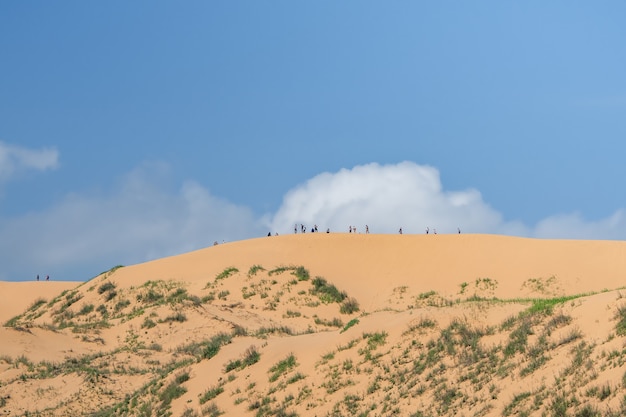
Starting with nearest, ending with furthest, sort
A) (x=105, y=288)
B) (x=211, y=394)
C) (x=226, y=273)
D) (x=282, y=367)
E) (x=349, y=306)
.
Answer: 1. (x=282, y=367)
2. (x=211, y=394)
3. (x=349, y=306)
4. (x=105, y=288)
5. (x=226, y=273)

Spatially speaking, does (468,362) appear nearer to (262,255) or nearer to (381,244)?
(262,255)

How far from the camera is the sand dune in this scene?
66.6 ft

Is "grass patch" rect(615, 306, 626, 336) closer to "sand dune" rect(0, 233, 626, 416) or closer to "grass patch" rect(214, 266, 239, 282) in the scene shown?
"sand dune" rect(0, 233, 626, 416)

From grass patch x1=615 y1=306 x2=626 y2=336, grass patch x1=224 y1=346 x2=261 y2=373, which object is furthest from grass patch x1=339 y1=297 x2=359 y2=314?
grass patch x1=615 y1=306 x2=626 y2=336

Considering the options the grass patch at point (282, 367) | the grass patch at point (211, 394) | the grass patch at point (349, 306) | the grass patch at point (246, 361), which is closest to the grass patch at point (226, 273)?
the grass patch at point (349, 306)

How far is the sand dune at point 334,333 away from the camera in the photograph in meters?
20.3

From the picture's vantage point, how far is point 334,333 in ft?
93.3

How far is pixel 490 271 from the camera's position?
6028 cm

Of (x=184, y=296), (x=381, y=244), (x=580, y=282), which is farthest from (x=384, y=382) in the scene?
(x=381, y=244)

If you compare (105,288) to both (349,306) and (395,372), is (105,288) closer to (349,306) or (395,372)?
(349,306)

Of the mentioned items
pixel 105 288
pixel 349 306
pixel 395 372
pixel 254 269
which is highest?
pixel 254 269

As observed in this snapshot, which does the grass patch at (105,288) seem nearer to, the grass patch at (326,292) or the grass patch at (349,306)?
the grass patch at (326,292)

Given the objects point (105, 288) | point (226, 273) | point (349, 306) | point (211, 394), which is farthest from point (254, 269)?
point (211, 394)

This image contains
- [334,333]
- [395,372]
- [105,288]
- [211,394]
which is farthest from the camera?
[105,288]
